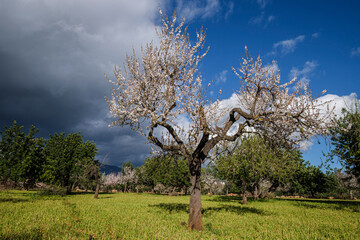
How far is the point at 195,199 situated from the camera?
415 inches

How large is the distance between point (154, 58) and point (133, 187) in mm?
96260

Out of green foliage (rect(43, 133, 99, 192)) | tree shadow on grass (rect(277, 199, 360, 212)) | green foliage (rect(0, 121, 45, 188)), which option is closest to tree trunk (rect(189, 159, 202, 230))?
tree shadow on grass (rect(277, 199, 360, 212))

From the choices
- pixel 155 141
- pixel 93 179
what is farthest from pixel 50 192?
pixel 155 141

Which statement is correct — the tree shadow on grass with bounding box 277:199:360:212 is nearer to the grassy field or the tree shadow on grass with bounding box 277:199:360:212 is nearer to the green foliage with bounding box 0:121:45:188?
the grassy field

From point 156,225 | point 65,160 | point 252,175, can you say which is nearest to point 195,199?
point 156,225

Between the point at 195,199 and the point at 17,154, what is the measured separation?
49.2 metres

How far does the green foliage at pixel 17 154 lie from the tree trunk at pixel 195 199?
4447 centimetres

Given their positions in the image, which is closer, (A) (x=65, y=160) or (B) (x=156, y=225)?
(B) (x=156, y=225)

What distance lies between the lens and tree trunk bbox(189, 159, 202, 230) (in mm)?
10086

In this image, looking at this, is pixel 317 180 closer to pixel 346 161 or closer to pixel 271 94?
pixel 346 161

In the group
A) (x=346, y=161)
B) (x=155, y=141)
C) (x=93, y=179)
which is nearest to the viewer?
(x=155, y=141)

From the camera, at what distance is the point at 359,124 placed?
60.8 ft

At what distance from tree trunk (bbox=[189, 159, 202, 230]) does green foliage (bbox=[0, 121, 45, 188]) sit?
1751 inches

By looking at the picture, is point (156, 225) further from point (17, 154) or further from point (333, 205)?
point (17, 154)
